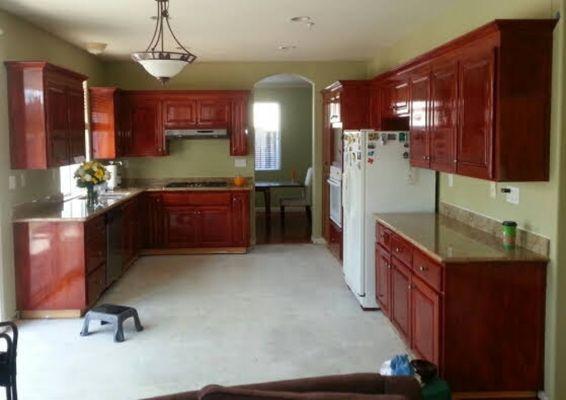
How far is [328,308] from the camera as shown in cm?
566

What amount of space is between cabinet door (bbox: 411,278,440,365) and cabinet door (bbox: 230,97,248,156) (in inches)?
187

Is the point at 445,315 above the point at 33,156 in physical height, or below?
below

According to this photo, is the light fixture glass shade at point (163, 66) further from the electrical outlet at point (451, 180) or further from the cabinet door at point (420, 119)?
the electrical outlet at point (451, 180)

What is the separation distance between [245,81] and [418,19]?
3.51m

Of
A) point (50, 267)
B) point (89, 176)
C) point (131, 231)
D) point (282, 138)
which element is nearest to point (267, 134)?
point (282, 138)

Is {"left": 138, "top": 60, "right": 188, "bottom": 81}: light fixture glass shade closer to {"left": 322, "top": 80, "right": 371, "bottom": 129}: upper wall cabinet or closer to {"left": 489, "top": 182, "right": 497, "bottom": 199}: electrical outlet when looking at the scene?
{"left": 489, "top": 182, "right": 497, "bottom": 199}: electrical outlet

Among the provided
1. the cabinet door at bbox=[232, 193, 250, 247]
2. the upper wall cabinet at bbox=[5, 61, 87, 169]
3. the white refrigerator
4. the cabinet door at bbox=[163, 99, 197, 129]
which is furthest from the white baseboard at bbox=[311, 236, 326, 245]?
the upper wall cabinet at bbox=[5, 61, 87, 169]

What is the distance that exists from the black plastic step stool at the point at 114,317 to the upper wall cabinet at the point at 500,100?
2727 mm

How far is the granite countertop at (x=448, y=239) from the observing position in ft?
11.8

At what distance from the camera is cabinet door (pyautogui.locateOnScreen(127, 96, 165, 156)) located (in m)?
8.41

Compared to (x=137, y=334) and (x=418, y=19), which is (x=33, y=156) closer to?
(x=137, y=334)

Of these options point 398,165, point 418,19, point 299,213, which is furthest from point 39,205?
point 299,213

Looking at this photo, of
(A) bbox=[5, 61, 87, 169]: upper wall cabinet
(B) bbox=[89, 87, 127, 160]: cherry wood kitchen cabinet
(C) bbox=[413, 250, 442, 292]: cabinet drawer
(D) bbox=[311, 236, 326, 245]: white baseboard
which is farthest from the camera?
(D) bbox=[311, 236, 326, 245]: white baseboard

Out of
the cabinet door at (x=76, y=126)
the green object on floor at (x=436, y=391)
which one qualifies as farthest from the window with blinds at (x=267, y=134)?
the green object on floor at (x=436, y=391)
